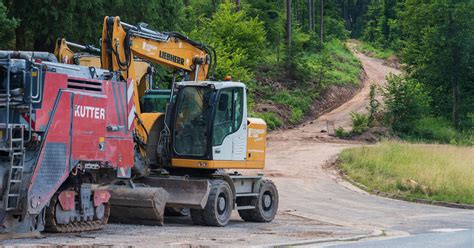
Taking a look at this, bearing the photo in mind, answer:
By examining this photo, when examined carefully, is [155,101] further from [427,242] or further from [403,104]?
[403,104]

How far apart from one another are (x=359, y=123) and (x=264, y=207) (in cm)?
2938

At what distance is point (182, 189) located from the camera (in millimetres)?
16938

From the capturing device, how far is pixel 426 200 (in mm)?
27859

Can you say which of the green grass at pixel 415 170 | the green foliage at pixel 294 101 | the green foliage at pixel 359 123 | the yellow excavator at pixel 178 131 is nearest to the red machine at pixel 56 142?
the yellow excavator at pixel 178 131

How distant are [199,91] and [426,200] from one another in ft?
43.7

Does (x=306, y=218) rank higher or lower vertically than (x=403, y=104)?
lower

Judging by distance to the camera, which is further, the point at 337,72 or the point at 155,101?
the point at 337,72

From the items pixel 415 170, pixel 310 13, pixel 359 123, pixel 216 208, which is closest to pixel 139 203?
pixel 216 208

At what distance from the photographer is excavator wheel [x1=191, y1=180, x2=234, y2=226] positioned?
1697 cm

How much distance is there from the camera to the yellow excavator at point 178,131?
634 inches

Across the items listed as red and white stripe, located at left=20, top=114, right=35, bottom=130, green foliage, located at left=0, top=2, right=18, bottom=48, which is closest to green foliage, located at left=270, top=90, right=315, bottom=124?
green foliage, located at left=0, top=2, right=18, bottom=48

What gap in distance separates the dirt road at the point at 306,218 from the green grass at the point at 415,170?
1.02 metres

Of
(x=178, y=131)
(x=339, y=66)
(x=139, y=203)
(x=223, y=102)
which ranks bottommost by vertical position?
(x=139, y=203)

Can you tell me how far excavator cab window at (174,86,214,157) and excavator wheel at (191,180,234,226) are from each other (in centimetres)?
88
